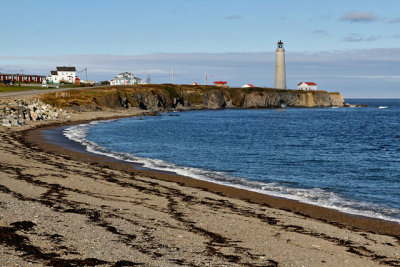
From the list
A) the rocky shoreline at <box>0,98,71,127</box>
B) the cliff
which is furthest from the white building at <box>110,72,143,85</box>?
the rocky shoreline at <box>0,98,71,127</box>

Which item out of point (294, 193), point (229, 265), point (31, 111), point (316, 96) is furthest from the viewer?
point (316, 96)

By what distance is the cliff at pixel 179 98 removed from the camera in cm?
8788

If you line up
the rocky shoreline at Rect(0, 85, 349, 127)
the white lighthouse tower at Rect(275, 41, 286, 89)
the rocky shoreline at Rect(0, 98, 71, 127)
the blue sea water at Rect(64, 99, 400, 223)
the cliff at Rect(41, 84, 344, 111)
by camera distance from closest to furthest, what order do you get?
1. the blue sea water at Rect(64, 99, 400, 223)
2. the rocky shoreline at Rect(0, 98, 71, 127)
3. the rocky shoreline at Rect(0, 85, 349, 127)
4. the cliff at Rect(41, 84, 344, 111)
5. the white lighthouse tower at Rect(275, 41, 286, 89)

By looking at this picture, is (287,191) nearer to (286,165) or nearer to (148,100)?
(286,165)

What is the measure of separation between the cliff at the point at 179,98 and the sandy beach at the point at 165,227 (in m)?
65.1

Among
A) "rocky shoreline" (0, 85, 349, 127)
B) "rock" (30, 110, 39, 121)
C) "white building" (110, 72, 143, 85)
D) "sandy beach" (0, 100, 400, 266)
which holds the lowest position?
"sandy beach" (0, 100, 400, 266)

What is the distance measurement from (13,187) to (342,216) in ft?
43.3

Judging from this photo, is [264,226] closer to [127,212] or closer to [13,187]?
[127,212]

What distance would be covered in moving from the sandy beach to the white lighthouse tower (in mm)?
141445

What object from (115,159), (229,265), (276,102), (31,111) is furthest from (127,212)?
(276,102)

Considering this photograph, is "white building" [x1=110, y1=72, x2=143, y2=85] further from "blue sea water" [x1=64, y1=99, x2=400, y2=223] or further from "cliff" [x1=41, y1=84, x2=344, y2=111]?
"blue sea water" [x1=64, y1=99, x2=400, y2=223]

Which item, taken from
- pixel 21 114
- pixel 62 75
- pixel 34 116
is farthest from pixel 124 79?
pixel 21 114

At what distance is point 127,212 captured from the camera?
48.5 ft

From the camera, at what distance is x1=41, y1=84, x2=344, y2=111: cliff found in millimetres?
87875
